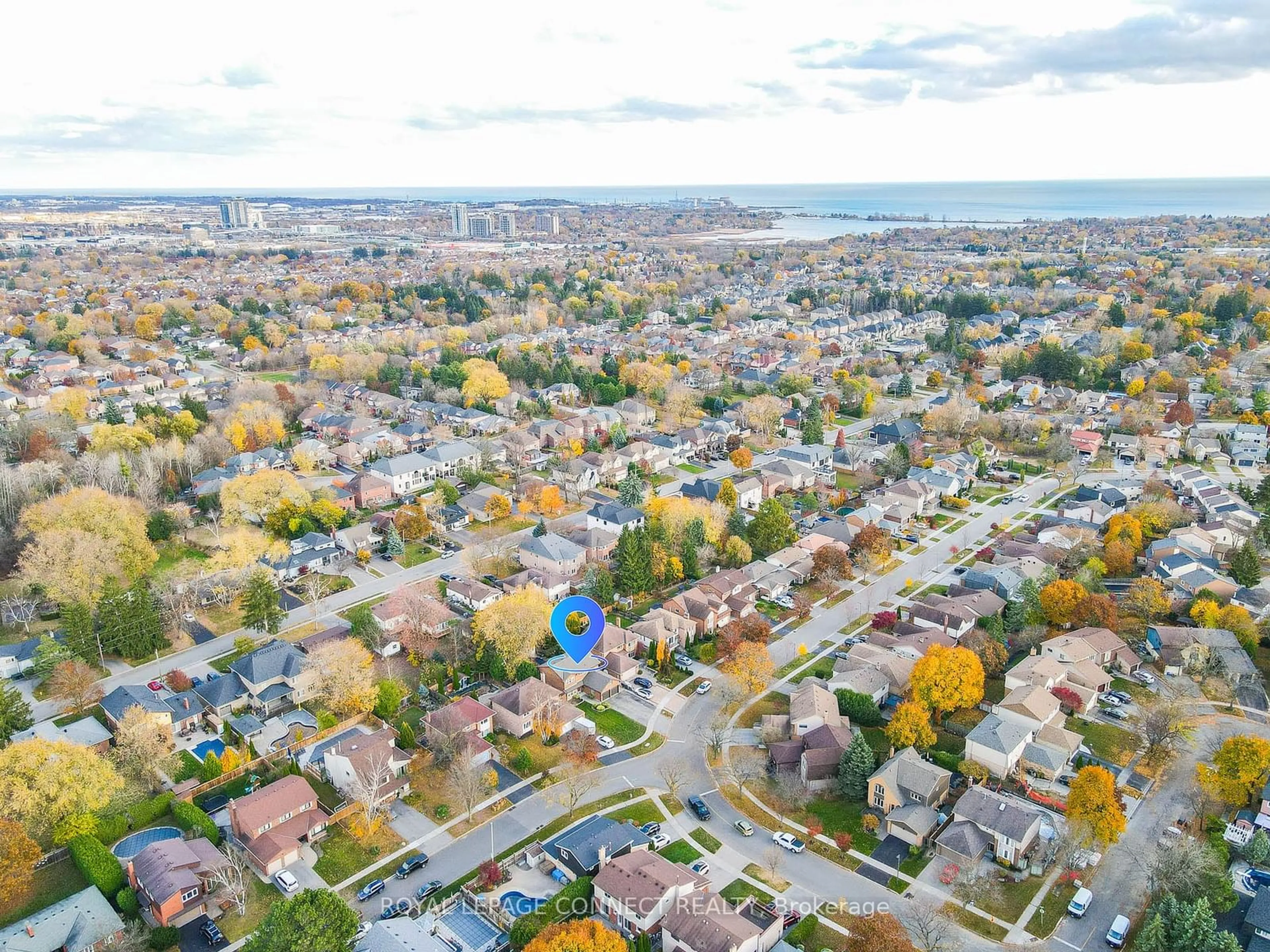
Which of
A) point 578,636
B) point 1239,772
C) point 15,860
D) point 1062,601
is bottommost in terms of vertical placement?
point 15,860

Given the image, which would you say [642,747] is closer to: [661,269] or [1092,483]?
[1092,483]

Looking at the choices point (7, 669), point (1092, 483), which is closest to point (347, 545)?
point (7, 669)

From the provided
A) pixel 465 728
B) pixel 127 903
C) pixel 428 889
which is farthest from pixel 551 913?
pixel 127 903

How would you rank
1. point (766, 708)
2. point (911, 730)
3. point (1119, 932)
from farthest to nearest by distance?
point (766, 708), point (911, 730), point (1119, 932)

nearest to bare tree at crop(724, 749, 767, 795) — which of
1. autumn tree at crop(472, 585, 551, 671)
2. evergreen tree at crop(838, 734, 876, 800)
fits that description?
evergreen tree at crop(838, 734, 876, 800)

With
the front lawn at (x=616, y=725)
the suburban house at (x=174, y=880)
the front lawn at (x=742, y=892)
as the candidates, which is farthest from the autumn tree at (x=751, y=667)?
the suburban house at (x=174, y=880)

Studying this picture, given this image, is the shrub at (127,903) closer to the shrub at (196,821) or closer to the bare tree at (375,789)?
the shrub at (196,821)

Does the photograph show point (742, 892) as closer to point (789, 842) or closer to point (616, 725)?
point (789, 842)

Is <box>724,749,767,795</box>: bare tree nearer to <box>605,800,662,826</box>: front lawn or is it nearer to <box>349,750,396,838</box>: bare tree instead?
<box>605,800,662,826</box>: front lawn
